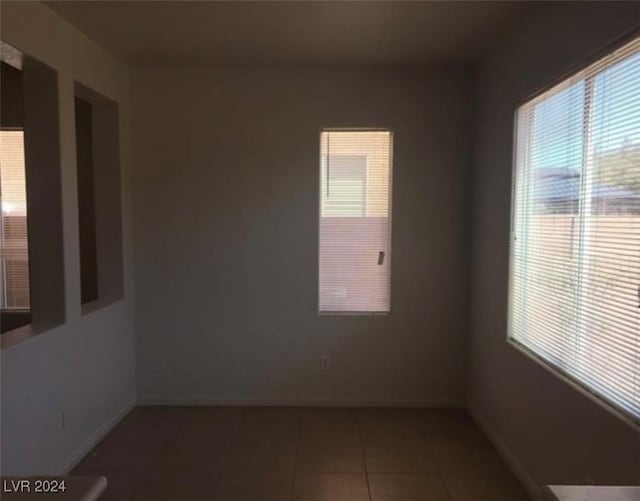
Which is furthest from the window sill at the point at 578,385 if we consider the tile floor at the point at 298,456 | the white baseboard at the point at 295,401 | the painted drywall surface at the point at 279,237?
the white baseboard at the point at 295,401

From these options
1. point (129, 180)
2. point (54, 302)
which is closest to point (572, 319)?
point (54, 302)

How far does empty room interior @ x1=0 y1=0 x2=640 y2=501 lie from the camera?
202 centimetres

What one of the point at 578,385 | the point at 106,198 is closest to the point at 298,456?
the point at 578,385

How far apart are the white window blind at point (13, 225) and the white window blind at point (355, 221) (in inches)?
103

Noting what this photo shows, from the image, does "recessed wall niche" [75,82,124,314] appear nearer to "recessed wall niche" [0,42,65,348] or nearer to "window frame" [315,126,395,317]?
"recessed wall niche" [0,42,65,348]

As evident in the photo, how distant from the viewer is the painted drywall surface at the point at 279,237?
138 inches

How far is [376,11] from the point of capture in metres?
2.52

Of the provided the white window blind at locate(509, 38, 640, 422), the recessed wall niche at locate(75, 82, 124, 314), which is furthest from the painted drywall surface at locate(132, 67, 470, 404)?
the white window blind at locate(509, 38, 640, 422)

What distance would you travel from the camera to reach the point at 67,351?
2.68 metres

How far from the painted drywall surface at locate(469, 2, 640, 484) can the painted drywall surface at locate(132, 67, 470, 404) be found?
293 mm

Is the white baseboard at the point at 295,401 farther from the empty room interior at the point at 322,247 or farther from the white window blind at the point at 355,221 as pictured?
the white window blind at the point at 355,221

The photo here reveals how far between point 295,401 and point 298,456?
823mm

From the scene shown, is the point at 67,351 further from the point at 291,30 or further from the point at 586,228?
the point at 586,228

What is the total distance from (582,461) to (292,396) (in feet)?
7.53
